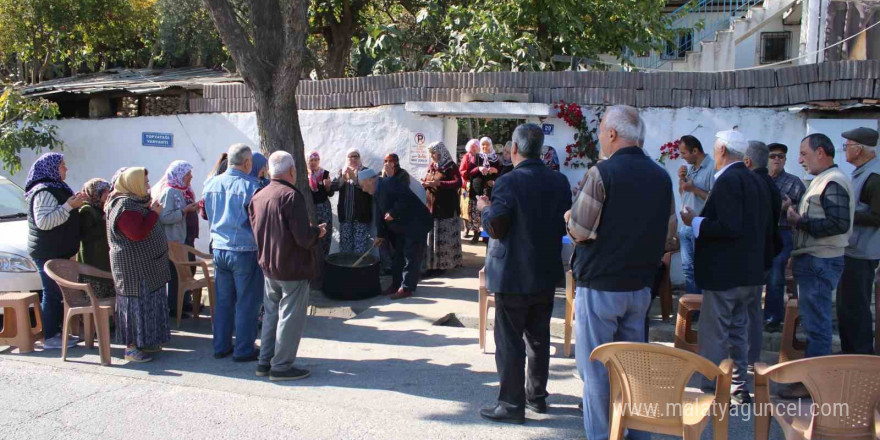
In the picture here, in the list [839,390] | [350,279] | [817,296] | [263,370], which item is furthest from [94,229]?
[817,296]

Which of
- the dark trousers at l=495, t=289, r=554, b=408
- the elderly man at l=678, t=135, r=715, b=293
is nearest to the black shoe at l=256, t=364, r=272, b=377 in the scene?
the dark trousers at l=495, t=289, r=554, b=408

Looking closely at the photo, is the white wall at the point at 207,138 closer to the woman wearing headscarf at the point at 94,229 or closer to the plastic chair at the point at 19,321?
the woman wearing headscarf at the point at 94,229

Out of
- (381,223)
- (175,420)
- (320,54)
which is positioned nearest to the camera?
(175,420)

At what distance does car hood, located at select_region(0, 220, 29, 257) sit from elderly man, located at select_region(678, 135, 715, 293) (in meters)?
6.37

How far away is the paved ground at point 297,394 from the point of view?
4727 mm

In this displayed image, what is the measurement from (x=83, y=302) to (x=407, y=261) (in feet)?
11.5

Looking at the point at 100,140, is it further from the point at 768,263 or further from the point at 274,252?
the point at 768,263

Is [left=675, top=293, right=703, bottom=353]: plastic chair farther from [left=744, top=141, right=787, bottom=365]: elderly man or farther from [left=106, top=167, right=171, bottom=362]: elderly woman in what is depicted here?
[left=106, top=167, right=171, bottom=362]: elderly woman

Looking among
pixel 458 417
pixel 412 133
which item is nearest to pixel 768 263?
pixel 458 417

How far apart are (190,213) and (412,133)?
327cm

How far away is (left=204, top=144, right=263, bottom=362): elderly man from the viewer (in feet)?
19.6

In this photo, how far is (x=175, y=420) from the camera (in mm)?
4914

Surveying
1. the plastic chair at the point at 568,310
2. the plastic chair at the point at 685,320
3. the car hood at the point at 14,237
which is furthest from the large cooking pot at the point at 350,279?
the plastic chair at the point at 685,320

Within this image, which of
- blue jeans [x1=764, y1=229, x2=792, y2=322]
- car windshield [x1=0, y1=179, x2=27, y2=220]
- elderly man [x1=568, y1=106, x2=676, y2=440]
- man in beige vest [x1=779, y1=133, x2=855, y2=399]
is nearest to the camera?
elderly man [x1=568, y1=106, x2=676, y2=440]
